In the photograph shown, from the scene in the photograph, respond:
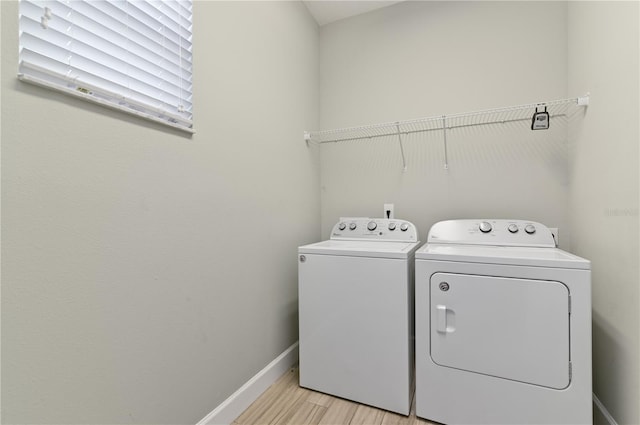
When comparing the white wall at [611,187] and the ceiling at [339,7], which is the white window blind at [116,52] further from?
the white wall at [611,187]

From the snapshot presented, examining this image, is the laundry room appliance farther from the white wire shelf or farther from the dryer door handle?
the white wire shelf

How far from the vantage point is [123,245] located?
935 millimetres

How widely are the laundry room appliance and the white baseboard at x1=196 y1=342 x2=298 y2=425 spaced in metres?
0.18

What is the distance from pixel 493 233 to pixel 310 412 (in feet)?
4.65

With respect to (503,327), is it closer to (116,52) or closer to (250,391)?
(250,391)

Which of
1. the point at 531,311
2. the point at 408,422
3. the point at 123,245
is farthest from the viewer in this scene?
the point at 408,422

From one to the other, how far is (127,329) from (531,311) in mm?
1567

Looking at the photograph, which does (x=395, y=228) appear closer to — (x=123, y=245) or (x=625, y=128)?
(x=625, y=128)

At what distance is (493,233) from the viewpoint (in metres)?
1.63

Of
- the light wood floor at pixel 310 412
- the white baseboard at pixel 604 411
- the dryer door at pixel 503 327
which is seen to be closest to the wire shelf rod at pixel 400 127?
the dryer door at pixel 503 327

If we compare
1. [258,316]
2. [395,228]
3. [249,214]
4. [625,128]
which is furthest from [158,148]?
[625,128]

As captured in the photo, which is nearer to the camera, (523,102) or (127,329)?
(127,329)

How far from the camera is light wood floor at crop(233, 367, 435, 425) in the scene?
4.52 ft

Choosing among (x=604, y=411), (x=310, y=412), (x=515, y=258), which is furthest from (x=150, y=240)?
(x=604, y=411)
